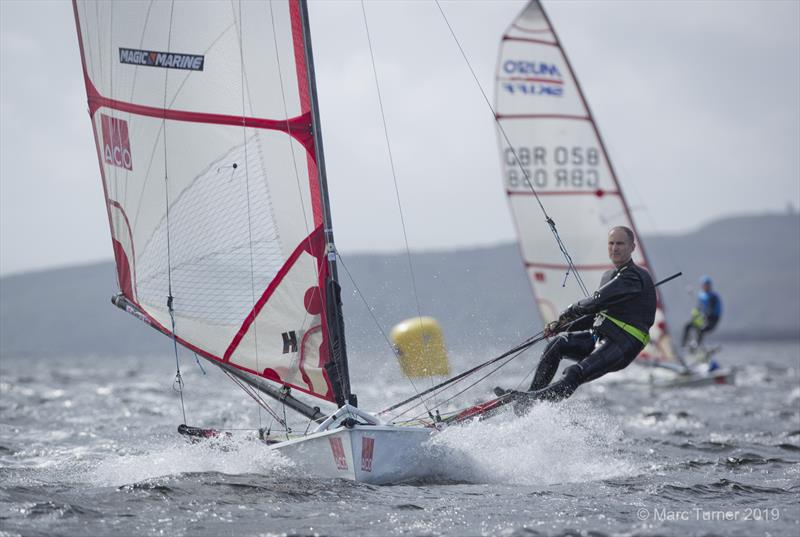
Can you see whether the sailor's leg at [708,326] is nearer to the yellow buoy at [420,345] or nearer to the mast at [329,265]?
the yellow buoy at [420,345]

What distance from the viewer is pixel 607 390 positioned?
19562mm

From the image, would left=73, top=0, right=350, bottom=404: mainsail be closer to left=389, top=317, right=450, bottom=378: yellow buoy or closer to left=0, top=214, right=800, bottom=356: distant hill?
left=389, top=317, right=450, bottom=378: yellow buoy

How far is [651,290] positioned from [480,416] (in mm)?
1627

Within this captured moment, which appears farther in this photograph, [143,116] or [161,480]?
[143,116]

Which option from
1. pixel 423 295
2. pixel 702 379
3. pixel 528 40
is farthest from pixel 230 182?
pixel 423 295

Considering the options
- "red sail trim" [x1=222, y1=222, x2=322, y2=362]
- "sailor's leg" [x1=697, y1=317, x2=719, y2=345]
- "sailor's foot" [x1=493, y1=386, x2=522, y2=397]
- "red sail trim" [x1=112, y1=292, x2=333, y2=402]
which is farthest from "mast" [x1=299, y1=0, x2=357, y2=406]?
"sailor's leg" [x1=697, y1=317, x2=719, y2=345]

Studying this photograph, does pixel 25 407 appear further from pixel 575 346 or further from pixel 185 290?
pixel 575 346

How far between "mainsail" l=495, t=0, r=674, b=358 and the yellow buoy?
407cm

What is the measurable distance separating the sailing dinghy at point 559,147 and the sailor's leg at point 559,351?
11323 mm

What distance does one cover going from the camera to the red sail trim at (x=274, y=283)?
7562mm

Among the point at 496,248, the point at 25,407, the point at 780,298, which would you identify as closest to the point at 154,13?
the point at 25,407

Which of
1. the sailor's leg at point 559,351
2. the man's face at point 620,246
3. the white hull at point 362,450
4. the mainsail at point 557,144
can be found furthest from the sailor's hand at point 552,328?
the mainsail at point 557,144

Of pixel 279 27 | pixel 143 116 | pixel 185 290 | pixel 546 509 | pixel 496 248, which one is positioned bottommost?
pixel 546 509

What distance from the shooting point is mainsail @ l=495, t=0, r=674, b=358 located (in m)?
18.9
